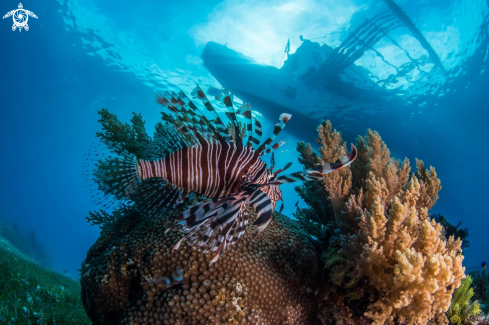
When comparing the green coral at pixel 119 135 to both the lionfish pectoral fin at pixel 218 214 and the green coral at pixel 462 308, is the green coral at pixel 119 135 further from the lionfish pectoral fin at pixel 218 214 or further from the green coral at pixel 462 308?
the green coral at pixel 462 308

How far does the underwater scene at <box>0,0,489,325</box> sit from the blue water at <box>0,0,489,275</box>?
14cm

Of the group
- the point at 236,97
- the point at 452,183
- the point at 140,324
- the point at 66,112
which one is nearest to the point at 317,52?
the point at 236,97

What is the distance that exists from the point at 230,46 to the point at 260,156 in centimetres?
1742

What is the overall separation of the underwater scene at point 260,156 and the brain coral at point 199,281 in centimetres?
1

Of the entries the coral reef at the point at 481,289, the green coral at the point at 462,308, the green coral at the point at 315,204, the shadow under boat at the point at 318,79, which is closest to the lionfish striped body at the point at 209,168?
the green coral at the point at 315,204

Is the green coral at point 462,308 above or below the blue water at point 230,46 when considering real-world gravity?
below

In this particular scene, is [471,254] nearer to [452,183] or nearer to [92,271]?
[452,183]

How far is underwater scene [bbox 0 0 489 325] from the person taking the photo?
2086 mm

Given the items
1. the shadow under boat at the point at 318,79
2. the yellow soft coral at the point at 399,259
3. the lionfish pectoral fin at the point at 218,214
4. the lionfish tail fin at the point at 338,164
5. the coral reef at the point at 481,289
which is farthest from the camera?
the shadow under boat at the point at 318,79

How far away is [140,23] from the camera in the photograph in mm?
18125

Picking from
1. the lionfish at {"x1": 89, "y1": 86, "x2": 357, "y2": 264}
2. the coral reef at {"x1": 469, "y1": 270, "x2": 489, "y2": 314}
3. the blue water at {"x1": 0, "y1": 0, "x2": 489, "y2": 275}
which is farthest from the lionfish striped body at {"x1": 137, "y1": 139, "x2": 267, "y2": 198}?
the coral reef at {"x1": 469, "y1": 270, "x2": 489, "y2": 314}

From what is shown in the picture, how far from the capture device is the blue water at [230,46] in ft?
44.3

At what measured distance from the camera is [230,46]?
57.9ft

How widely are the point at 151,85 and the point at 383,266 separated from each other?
27147 mm
